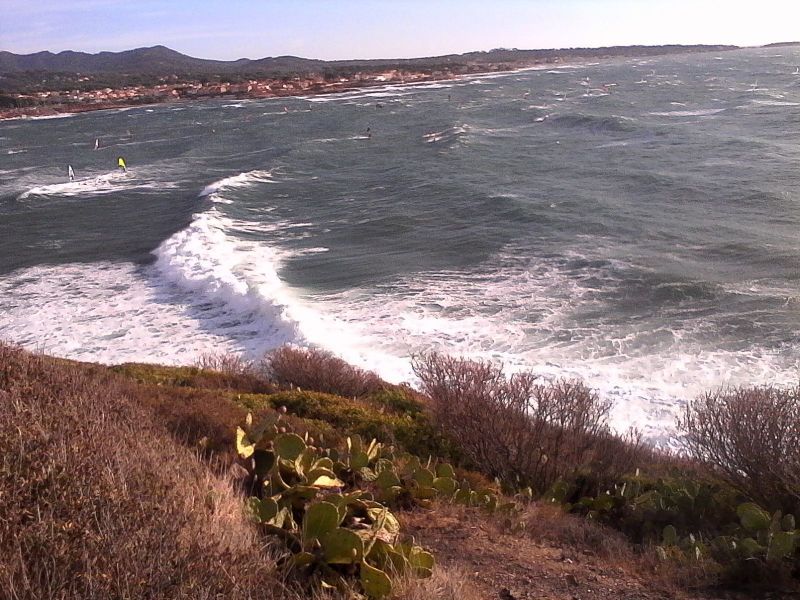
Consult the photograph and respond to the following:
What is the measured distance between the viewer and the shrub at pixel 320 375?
1185 cm

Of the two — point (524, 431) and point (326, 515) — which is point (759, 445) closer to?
point (524, 431)

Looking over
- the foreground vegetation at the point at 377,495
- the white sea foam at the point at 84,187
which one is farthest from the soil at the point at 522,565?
the white sea foam at the point at 84,187

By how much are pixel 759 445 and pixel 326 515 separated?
4.58m

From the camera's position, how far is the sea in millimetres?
14852

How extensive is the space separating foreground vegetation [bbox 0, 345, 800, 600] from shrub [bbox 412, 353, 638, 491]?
25mm

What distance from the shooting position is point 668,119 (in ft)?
Answer: 160

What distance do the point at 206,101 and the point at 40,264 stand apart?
7812cm

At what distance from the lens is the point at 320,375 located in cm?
1201

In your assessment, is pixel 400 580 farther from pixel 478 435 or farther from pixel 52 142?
pixel 52 142

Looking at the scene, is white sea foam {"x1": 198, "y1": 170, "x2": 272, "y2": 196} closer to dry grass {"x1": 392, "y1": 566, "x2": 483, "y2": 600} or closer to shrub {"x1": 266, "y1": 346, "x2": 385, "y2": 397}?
shrub {"x1": 266, "y1": 346, "x2": 385, "y2": 397}

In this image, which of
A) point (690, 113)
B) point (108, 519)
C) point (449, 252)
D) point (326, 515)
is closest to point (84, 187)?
point (449, 252)

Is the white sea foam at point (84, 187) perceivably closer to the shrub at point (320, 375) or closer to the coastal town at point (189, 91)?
the shrub at point (320, 375)

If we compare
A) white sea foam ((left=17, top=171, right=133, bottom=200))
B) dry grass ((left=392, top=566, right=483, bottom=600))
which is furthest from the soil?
white sea foam ((left=17, top=171, right=133, bottom=200))

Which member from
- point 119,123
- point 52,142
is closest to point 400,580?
point 52,142
